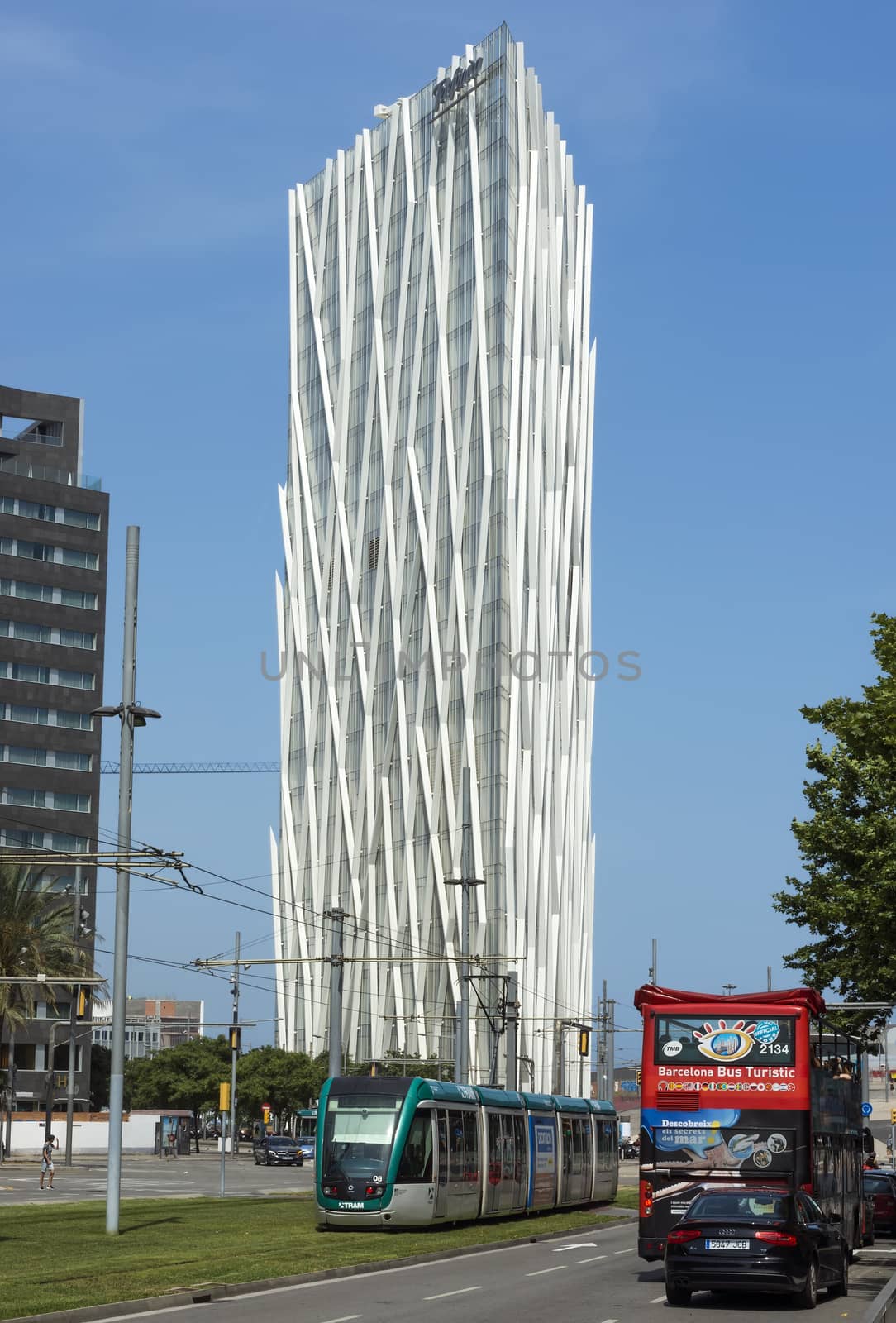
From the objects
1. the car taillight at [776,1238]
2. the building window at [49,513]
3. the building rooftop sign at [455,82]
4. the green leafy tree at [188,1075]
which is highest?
the building rooftop sign at [455,82]

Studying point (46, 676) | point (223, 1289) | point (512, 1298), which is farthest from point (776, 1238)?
point (46, 676)

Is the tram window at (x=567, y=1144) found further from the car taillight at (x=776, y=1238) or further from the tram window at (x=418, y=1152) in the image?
the car taillight at (x=776, y=1238)

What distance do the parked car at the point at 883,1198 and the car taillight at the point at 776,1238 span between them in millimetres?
21448

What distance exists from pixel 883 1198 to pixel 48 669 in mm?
86575

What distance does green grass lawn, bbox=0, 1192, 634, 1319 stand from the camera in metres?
21.0

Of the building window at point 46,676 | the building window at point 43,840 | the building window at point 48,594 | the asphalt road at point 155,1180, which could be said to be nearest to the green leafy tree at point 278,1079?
the asphalt road at point 155,1180

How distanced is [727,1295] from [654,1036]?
158 inches

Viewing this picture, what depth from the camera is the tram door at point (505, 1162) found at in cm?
3828

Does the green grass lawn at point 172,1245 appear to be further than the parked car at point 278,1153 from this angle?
No

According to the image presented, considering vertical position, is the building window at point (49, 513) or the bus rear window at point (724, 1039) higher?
the building window at point (49, 513)

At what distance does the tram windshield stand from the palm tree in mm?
37649

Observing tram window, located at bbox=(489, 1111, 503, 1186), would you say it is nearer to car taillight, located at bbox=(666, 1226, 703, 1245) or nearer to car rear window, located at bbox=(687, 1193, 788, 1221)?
car rear window, located at bbox=(687, 1193, 788, 1221)

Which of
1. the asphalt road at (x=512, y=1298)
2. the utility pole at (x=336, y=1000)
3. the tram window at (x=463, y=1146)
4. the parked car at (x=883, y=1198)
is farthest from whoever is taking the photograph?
the utility pole at (x=336, y=1000)

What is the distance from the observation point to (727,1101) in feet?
81.1
